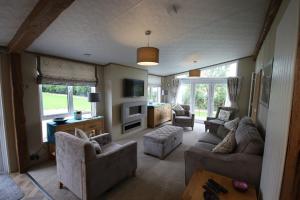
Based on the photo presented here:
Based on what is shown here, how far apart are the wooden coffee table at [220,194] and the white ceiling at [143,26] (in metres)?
2.11

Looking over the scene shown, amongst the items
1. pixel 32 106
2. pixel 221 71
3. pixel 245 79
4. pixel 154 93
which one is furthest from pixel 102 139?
pixel 221 71

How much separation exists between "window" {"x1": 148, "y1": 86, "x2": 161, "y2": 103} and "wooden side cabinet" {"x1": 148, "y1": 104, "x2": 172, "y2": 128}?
2.59 ft

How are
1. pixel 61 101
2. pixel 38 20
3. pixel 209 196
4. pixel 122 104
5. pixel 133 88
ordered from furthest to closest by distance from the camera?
pixel 133 88
pixel 122 104
pixel 61 101
pixel 38 20
pixel 209 196

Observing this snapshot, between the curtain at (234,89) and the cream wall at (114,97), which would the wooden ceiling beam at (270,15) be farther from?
the cream wall at (114,97)

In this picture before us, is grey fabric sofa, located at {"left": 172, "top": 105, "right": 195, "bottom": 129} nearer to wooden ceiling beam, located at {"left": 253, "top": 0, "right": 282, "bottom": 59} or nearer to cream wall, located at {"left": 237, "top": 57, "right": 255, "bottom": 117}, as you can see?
cream wall, located at {"left": 237, "top": 57, "right": 255, "bottom": 117}

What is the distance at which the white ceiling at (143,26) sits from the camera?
180 cm

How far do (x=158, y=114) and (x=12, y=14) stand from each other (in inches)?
196

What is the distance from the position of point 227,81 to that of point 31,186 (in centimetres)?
624

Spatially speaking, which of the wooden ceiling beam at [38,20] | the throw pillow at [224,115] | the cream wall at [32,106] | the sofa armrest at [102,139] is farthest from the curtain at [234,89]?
the cream wall at [32,106]

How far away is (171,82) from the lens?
7.10 metres

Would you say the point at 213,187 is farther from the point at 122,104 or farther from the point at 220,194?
the point at 122,104

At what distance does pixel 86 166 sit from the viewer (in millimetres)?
1717

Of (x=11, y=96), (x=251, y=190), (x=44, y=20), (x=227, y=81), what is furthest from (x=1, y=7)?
(x=227, y=81)

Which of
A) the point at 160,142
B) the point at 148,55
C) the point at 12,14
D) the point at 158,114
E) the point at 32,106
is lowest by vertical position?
the point at 160,142
